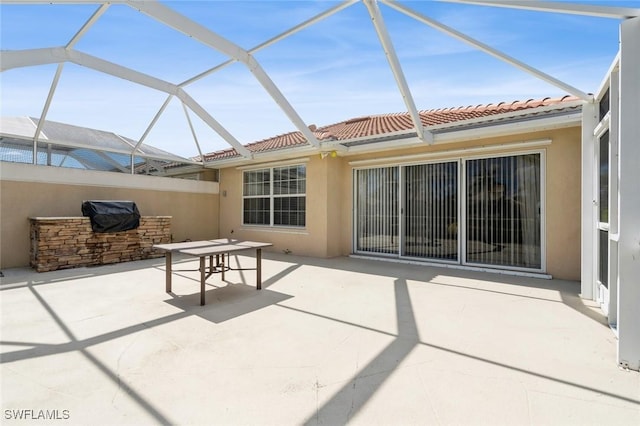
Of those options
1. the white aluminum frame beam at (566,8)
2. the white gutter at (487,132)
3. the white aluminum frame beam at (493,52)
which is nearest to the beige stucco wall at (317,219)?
the white gutter at (487,132)

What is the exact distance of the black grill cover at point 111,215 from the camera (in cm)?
691

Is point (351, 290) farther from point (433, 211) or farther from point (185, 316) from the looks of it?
point (433, 211)

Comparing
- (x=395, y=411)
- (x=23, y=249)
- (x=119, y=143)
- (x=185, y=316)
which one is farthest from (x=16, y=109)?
(x=395, y=411)

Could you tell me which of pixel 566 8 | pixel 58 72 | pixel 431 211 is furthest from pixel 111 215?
pixel 566 8

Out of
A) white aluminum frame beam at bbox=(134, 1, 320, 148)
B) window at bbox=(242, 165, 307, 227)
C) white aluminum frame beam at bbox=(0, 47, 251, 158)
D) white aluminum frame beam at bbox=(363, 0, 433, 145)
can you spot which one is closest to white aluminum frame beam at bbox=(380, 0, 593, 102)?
white aluminum frame beam at bbox=(363, 0, 433, 145)

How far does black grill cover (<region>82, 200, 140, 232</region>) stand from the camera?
6906mm

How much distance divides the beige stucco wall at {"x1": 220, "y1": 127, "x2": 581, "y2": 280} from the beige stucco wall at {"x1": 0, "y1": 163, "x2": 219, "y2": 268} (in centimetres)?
93

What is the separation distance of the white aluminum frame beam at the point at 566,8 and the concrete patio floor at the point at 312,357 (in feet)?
9.84

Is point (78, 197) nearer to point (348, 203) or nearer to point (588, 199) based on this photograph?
point (348, 203)

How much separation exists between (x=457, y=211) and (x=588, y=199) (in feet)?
8.02

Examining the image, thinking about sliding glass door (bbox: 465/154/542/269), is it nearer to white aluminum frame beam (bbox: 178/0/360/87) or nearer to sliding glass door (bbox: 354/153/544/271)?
sliding glass door (bbox: 354/153/544/271)

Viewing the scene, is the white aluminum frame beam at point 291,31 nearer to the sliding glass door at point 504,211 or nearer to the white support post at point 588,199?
the white support post at point 588,199

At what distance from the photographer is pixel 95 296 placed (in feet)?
14.7

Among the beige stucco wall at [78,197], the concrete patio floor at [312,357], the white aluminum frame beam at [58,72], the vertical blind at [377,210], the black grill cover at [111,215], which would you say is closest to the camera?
the concrete patio floor at [312,357]
